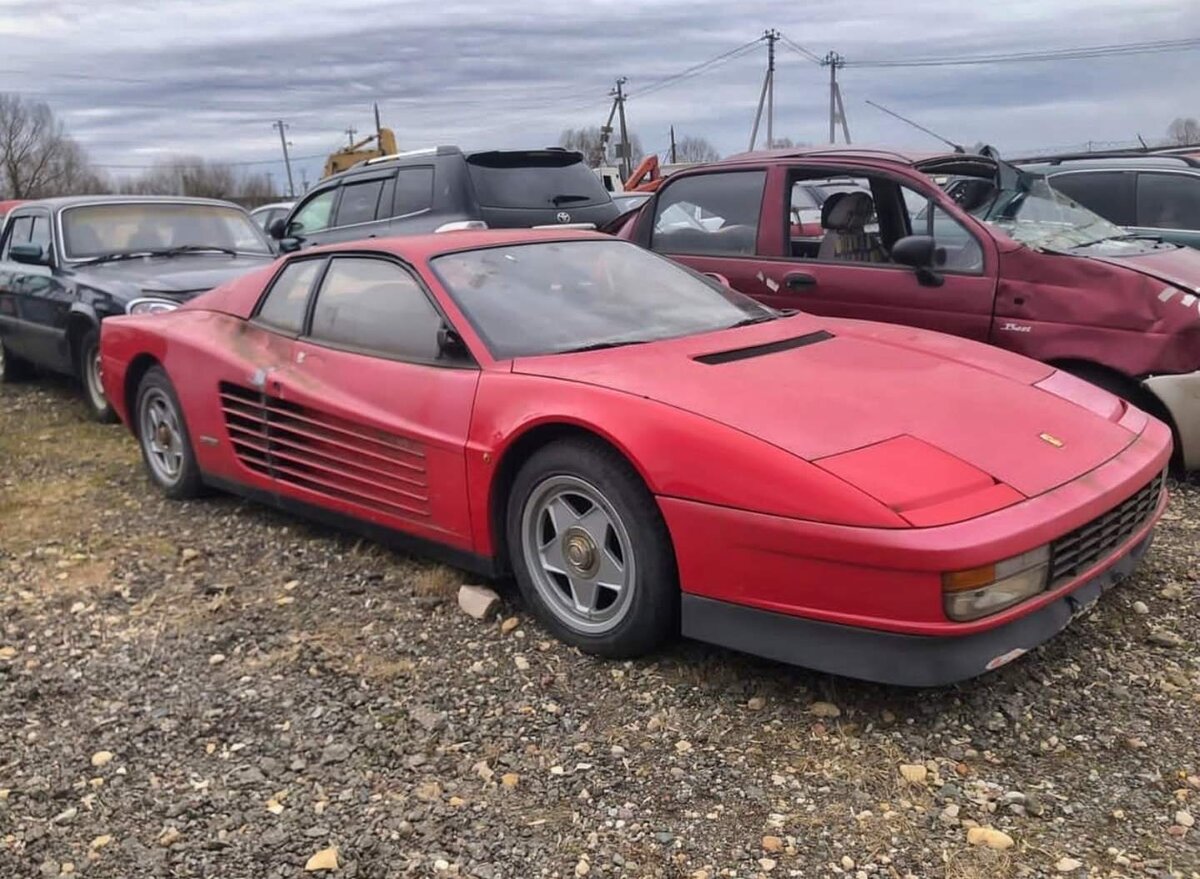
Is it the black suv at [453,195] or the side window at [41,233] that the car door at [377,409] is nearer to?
the black suv at [453,195]

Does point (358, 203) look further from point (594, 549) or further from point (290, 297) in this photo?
point (594, 549)

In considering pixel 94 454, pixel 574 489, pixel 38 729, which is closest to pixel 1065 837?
pixel 574 489

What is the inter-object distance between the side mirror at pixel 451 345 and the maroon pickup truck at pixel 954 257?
2.46 metres

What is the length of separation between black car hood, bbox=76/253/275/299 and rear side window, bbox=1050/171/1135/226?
20.1 ft

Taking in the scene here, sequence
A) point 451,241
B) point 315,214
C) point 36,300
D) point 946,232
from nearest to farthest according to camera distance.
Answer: point 451,241 → point 946,232 → point 36,300 → point 315,214

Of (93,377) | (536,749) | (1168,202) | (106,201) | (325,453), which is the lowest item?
(536,749)

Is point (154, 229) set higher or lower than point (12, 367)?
higher

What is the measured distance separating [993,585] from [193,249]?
6.58 meters

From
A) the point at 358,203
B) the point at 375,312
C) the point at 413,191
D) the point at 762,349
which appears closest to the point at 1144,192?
the point at 413,191

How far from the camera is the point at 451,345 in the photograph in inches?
144

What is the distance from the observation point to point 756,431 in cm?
289

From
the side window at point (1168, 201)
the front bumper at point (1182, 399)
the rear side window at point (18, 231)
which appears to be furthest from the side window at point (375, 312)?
the side window at point (1168, 201)

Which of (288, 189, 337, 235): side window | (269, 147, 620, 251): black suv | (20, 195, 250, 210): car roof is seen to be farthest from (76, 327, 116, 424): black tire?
(288, 189, 337, 235): side window

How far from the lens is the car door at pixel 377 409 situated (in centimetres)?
A: 357
